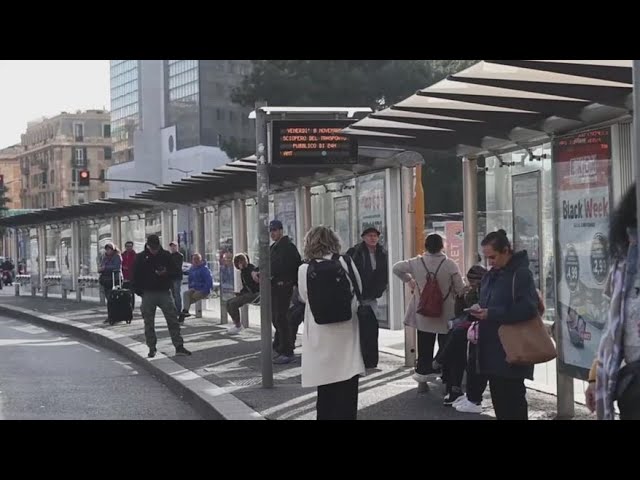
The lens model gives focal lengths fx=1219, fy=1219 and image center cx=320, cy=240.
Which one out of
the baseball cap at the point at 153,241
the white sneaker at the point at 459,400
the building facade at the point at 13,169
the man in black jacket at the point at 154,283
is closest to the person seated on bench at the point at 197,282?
the man in black jacket at the point at 154,283

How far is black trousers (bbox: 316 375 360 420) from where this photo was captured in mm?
7797

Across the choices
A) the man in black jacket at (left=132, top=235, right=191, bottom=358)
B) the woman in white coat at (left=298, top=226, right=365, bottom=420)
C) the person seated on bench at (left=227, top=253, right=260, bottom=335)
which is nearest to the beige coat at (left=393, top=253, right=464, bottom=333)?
the woman in white coat at (left=298, top=226, right=365, bottom=420)

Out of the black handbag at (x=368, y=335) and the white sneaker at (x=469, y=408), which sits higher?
the black handbag at (x=368, y=335)

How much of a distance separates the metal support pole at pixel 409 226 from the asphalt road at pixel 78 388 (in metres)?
2.57

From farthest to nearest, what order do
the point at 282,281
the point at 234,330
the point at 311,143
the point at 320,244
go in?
1. the point at 234,330
2. the point at 282,281
3. the point at 311,143
4. the point at 320,244

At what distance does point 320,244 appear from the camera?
7.73 m

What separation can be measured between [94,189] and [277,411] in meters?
133

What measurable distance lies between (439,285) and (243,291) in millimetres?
8428

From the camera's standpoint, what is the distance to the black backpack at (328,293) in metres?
7.61

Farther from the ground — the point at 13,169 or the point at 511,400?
the point at 13,169

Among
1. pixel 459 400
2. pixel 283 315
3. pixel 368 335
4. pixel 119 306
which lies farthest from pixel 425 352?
pixel 119 306

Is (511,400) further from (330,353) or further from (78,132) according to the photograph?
(78,132)

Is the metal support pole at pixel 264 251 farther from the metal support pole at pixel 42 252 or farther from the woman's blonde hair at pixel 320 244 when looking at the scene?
the metal support pole at pixel 42 252

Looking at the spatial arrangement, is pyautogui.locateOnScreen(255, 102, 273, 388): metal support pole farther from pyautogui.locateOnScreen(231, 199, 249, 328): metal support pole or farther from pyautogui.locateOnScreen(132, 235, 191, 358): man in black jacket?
pyautogui.locateOnScreen(231, 199, 249, 328): metal support pole
